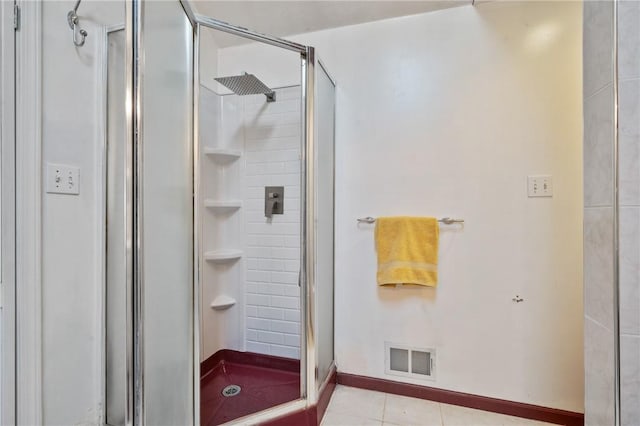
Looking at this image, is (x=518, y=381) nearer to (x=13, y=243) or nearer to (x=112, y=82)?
(x=13, y=243)

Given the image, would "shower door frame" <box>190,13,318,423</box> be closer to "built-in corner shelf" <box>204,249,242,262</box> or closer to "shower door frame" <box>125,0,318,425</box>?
"shower door frame" <box>125,0,318,425</box>

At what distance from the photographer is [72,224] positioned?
1112 millimetres

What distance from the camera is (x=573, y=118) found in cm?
139

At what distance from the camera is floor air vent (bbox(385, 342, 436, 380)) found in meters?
1.58

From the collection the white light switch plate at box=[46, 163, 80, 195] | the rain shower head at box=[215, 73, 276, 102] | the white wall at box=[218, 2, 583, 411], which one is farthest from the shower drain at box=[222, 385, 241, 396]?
the rain shower head at box=[215, 73, 276, 102]

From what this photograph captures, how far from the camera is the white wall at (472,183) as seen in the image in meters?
1.41

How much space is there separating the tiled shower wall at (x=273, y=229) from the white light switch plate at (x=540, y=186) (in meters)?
1.29

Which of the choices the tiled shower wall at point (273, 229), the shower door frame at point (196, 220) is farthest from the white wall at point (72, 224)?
the tiled shower wall at point (273, 229)

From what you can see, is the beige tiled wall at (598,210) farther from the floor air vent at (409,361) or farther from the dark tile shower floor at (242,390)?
the dark tile shower floor at (242,390)

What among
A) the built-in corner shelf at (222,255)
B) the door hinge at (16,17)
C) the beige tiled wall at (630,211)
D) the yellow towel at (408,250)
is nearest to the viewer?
the beige tiled wall at (630,211)

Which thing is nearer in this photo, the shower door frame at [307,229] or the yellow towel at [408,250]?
the shower door frame at [307,229]

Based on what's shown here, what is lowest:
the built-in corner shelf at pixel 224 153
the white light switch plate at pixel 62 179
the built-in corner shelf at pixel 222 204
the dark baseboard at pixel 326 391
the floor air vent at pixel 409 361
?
the dark baseboard at pixel 326 391

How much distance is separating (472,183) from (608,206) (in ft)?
2.46

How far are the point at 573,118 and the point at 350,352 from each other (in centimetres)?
172
